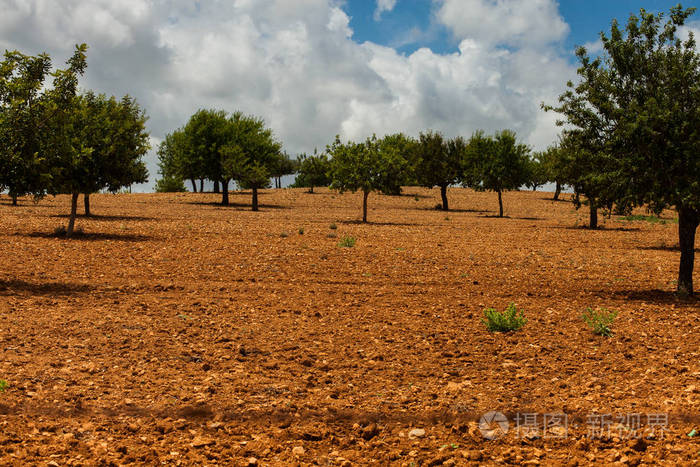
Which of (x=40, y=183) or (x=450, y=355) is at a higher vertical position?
(x=40, y=183)

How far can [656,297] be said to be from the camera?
12.9 meters

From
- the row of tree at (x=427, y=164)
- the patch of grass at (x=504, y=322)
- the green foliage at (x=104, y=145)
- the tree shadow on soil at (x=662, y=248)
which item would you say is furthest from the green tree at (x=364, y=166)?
the patch of grass at (x=504, y=322)

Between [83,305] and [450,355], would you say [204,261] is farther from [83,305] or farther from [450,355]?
[450,355]

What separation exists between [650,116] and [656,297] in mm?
4411

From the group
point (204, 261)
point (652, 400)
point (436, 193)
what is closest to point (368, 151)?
point (204, 261)

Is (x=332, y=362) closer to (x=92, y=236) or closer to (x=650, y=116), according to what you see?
(x=650, y=116)

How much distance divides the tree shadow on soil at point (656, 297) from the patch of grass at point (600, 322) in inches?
90.6

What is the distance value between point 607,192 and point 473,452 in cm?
879

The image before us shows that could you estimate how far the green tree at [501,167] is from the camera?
44.0 m

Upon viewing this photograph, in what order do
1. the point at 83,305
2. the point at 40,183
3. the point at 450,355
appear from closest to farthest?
1. the point at 450,355
2. the point at 83,305
3. the point at 40,183

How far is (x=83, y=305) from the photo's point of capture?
11.0m

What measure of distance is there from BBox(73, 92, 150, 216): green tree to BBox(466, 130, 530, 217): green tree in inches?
1084

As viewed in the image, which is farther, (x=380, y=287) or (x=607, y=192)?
(x=380, y=287)

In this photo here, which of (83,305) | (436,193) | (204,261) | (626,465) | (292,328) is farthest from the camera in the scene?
(436,193)
